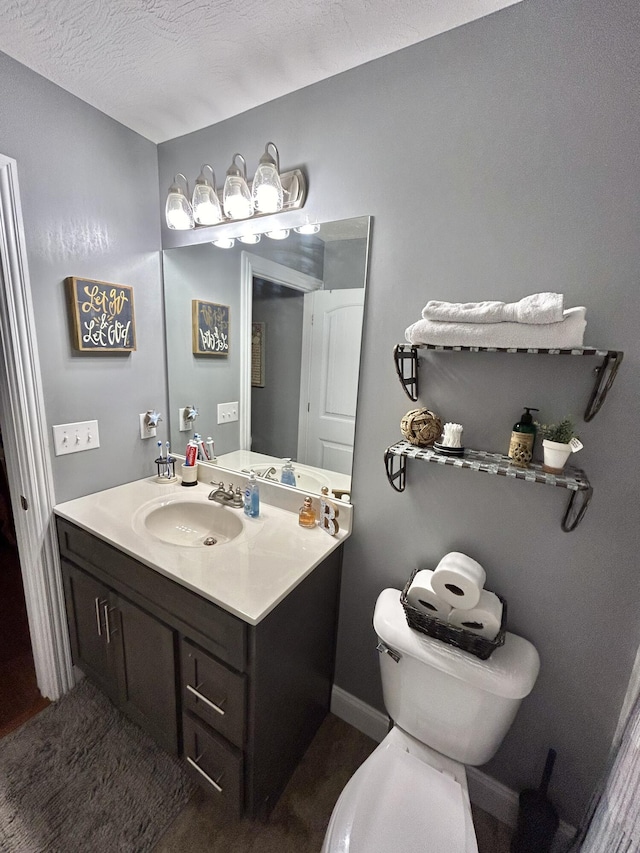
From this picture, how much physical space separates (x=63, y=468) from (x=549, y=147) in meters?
1.87

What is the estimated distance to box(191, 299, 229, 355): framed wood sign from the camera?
1.56 meters

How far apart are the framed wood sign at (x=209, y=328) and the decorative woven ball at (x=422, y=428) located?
93 centimetres

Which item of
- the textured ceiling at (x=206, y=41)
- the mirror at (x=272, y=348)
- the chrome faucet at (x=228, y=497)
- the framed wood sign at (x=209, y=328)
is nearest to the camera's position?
the textured ceiling at (x=206, y=41)

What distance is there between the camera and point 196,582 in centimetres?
96

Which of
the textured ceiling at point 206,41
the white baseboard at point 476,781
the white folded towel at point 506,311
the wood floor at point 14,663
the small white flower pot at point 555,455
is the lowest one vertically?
the wood floor at point 14,663

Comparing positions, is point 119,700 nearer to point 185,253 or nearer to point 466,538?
point 466,538

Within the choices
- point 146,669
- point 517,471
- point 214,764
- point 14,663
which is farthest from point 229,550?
point 14,663

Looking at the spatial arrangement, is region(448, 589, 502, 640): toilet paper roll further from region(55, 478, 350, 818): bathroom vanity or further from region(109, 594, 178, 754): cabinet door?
region(109, 594, 178, 754): cabinet door

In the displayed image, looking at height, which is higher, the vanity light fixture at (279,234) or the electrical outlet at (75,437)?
the vanity light fixture at (279,234)

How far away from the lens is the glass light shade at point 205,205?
4.14 feet

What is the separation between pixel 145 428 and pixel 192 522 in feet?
1.68

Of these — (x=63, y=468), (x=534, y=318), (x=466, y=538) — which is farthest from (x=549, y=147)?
(x=63, y=468)

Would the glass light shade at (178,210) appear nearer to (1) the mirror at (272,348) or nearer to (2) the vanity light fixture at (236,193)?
(1) the mirror at (272,348)

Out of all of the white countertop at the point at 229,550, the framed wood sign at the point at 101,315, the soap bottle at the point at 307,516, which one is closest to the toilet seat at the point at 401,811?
the white countertop at the point at 229,550
